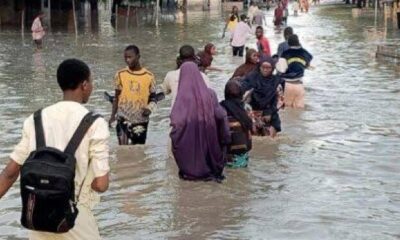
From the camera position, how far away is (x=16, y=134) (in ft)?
37.5

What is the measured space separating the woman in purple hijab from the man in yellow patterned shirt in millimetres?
1156

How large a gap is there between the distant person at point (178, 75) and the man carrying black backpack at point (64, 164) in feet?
12.9

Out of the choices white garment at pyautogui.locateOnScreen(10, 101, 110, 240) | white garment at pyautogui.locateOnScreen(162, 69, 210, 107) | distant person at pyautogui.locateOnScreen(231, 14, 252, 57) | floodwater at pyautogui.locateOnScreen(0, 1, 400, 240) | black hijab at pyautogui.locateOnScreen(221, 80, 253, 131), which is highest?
white garment at pyautogui.locateOnScreen(10, 101, 110, 240)

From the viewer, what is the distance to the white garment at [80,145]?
13.4 feet

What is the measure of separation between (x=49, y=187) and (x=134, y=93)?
16.8ft

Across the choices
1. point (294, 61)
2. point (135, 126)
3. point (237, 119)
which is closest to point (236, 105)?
point (237, 119)

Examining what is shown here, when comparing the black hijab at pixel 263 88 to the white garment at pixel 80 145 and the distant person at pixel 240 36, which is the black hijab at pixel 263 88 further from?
the distant person at pixel 240 36

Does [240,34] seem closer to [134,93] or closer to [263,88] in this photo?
[263,88]

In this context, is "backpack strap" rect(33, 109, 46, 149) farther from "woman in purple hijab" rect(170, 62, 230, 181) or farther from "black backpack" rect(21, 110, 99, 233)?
"woman in purple hijab" rect(170, 62, 230, 181)

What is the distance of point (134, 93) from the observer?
8953 mm

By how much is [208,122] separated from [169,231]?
4.55ft

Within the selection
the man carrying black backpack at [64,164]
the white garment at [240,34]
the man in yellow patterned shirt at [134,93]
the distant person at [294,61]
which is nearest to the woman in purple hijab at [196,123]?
the man in yellow patterned shirt at [134,93]

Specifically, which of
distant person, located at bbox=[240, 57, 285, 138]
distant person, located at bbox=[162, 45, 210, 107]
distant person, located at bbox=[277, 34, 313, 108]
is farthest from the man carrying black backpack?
distant person, located at bbox=[277, 34, 313, 108]

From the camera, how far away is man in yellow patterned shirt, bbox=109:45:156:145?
8938mm
